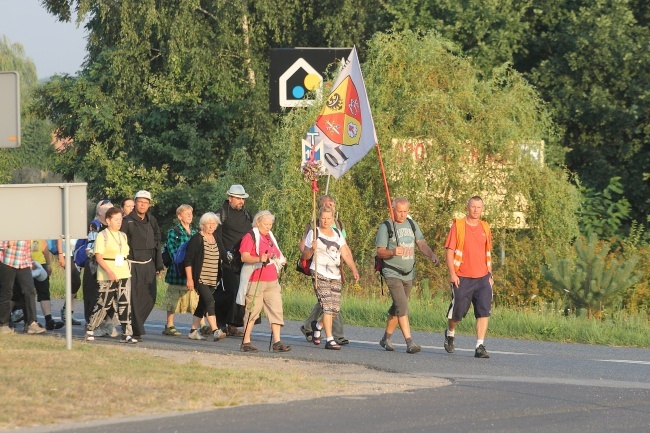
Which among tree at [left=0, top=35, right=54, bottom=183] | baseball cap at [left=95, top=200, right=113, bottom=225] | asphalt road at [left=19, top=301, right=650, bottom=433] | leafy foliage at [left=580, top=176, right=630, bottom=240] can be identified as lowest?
asphalt road at [left=19, top=301, right=650, bottom=433]

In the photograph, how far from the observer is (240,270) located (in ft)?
53.9

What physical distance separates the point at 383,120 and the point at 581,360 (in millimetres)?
14745

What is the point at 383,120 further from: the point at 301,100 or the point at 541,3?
the point at 541,3

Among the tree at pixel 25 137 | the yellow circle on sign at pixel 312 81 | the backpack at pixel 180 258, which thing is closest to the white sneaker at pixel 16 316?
the backpack at pixel 180 258

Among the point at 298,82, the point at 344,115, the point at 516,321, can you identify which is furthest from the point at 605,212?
the point at 516,321

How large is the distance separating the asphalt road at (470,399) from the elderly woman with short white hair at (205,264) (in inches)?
26.2

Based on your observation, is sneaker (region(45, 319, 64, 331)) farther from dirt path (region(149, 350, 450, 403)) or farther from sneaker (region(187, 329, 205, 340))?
dirt path (region(149, 350, 450, 403))

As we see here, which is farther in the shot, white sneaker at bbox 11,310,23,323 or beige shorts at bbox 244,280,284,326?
white sneaker at bbox 11,310,23,323

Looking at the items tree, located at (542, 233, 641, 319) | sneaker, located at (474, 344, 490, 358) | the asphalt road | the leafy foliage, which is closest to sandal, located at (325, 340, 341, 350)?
the asphalt road

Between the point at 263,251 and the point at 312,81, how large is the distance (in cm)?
1565

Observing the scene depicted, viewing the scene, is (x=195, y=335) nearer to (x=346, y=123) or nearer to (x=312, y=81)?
(x=346, y=123)

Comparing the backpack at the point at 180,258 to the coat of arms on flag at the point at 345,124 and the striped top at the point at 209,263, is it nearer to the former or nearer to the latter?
the striped top at the point at 209,263

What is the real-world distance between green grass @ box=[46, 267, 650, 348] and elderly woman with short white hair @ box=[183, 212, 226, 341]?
318cm

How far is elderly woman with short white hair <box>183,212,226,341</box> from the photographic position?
17.0 m
